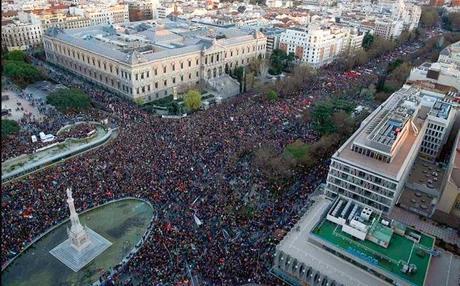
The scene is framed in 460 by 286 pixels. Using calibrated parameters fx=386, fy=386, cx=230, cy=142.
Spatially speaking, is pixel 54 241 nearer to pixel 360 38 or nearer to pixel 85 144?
pixel 85 144

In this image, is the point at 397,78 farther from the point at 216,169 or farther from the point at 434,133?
the point at 216,169

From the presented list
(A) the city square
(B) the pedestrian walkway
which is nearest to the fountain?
(A) the city square

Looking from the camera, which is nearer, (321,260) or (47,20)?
(321,260)

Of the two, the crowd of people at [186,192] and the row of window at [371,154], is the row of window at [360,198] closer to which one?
the crowd of people at [186,192]

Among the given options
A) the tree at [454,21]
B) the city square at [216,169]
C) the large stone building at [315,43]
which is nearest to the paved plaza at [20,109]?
the city square at [216,169]

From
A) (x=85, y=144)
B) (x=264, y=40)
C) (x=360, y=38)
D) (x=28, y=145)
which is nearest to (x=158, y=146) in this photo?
(x=85, y=144)

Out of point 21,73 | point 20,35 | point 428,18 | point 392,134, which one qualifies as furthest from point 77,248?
point 428,18
